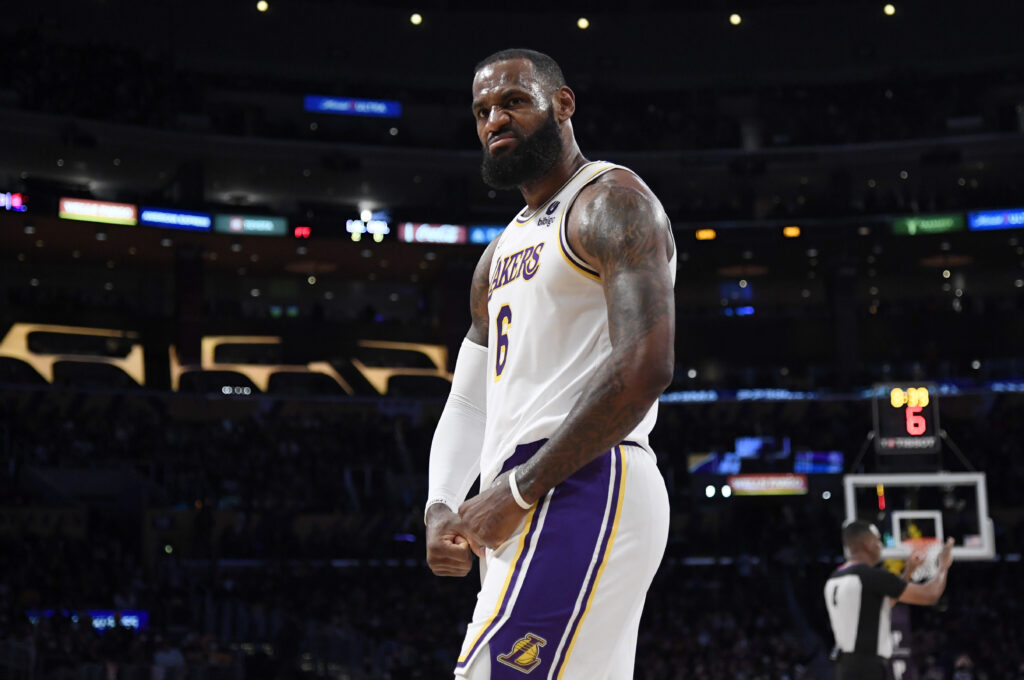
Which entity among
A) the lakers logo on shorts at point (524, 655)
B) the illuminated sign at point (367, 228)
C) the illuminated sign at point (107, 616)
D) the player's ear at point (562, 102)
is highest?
the illuminated sign at point (367, 228)

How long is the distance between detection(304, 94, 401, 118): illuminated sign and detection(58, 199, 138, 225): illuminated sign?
791 centimetres

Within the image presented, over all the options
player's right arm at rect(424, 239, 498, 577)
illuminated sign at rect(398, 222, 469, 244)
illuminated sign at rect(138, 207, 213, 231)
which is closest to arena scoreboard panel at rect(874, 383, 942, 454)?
player's right arm at rect(424, 239, 498, 577)

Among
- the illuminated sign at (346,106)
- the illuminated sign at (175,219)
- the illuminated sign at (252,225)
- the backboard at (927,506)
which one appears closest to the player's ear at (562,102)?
the backboard at (927,506)

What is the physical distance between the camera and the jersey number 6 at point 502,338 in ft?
10.2

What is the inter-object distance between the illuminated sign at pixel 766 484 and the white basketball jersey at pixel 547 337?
1082 inches

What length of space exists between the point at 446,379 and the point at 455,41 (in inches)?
471

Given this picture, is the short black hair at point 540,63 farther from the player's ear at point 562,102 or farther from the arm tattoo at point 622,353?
the arm tattoo at point 622,353

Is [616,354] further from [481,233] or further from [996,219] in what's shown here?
[996,219]

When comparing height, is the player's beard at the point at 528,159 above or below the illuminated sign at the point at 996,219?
below

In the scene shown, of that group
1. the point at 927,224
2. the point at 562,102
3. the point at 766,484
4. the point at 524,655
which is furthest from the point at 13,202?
the point at 524,655

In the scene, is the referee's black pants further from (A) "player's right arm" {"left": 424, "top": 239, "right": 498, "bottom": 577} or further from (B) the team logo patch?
(B) the team logo patch

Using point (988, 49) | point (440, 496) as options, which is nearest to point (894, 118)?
point (988, 49)

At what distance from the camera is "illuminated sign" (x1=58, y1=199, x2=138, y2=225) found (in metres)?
29.9

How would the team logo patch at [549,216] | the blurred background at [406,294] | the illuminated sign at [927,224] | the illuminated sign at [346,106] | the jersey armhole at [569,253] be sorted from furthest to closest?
the illuminated sign at [346,106]
the illuminated sign at [927,224]
the blurred background at [406,294]
the team logo patch at [549,216]
the jersey armhole at [569,253]
